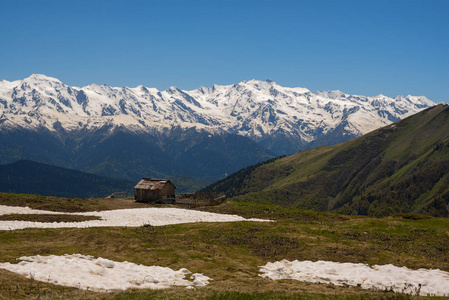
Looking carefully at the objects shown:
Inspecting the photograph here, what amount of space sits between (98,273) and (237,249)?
654 inches

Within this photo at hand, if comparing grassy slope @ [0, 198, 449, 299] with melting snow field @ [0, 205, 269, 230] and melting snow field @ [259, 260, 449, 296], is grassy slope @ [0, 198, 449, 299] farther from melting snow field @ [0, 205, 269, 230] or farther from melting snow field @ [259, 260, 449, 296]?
melting snow field @ [0, 205, 269, 230]

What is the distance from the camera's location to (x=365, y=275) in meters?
32.2

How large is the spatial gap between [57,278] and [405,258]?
3191 centimetres

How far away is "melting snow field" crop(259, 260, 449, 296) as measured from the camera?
95.3 feet

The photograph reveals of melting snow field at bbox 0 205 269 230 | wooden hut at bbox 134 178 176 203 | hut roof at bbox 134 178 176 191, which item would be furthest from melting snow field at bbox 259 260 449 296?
hut roof at bbox 134 178 176 191

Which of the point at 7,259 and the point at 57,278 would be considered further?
the point at 7,259

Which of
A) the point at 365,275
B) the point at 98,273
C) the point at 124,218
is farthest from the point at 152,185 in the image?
the point at 365,275

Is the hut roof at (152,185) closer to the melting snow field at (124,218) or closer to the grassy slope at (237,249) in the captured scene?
the melting snow field at (124,218)

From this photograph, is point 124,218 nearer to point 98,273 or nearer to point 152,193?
point 152,193

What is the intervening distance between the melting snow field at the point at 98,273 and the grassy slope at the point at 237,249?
1.45 meters

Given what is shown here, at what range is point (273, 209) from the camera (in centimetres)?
8144

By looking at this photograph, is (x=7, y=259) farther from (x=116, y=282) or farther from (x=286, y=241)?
(x=286, y=241)


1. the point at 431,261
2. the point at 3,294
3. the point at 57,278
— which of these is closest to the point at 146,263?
the point at 57,278

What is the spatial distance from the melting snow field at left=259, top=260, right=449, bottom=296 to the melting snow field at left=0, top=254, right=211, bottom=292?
8.10 meters
